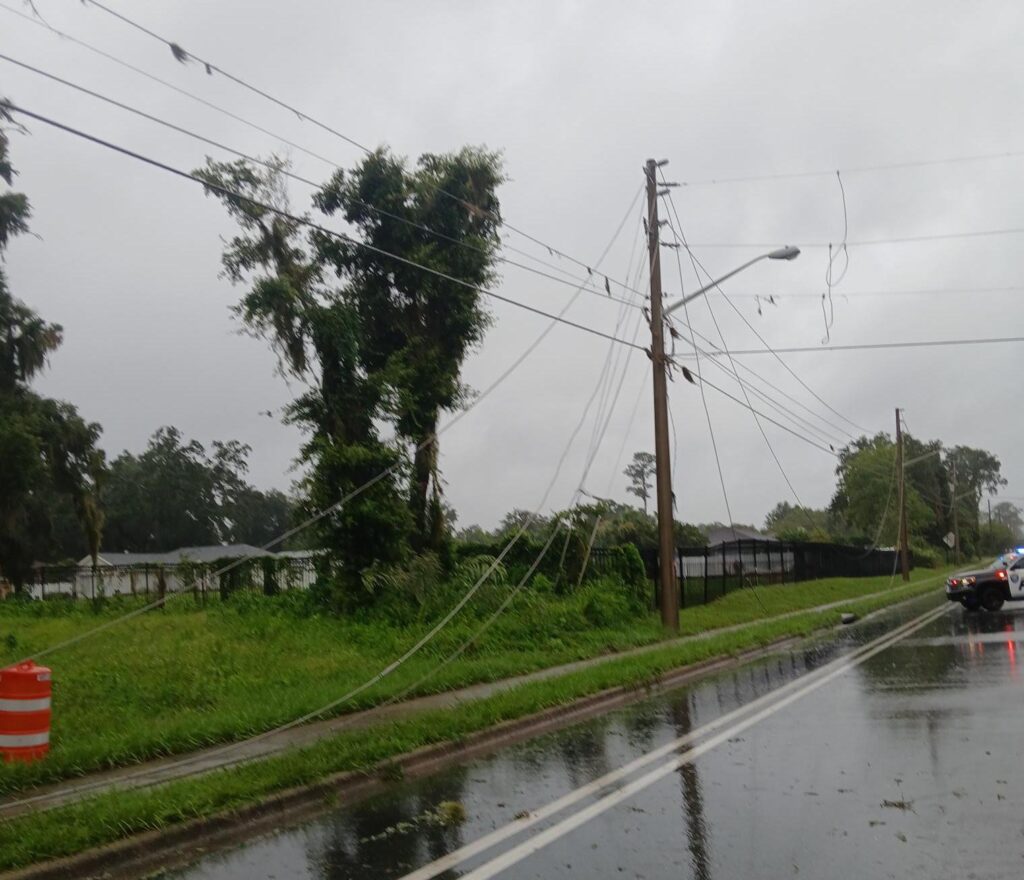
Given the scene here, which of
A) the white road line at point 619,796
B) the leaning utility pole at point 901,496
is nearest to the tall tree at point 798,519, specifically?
the leaning utility pole at point 901,496

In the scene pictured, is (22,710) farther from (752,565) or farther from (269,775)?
(752,565)

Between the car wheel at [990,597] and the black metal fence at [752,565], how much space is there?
7060 mm

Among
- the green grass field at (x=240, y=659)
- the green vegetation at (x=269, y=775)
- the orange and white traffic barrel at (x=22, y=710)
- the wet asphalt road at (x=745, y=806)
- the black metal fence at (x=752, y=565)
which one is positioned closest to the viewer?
the wet asphalt road at (x=745, y=806)

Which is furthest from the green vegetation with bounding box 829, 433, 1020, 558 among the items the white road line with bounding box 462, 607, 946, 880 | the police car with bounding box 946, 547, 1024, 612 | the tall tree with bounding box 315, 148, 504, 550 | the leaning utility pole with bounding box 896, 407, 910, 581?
the white road line with bounding box 462, 607, 946, 880

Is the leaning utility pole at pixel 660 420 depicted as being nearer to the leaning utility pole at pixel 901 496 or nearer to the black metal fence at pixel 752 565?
the black metal fence at pixel 752 565

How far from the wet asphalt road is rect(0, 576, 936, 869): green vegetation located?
1.81 feet

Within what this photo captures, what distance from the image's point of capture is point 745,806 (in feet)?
25.0

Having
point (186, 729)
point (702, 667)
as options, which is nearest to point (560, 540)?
point (702, 667)

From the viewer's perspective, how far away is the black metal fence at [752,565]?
29.3 metres

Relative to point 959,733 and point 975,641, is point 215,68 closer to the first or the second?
point 959,733

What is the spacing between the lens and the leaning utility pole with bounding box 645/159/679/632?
20.0m

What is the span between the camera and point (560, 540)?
2389 cm

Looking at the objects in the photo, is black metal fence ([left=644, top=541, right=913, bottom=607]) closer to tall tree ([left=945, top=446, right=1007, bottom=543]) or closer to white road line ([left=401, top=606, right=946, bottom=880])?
white road line ([left=401, top=606, right=946, bottom=880])

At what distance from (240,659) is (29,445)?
59.7ft
